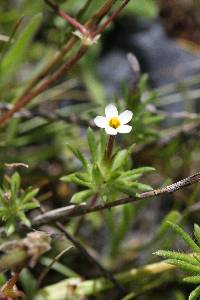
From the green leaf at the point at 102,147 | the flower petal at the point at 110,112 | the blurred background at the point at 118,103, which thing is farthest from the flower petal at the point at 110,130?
the blurred background at the point at 118,103

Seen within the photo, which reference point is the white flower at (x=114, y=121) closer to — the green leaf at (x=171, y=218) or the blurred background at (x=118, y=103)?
the blurred background at (x=118, y=103)

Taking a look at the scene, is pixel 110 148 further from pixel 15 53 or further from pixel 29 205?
pixel 15 53

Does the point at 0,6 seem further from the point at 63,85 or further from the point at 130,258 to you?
the point at 130,258

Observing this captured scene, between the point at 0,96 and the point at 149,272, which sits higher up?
the point at 0,96

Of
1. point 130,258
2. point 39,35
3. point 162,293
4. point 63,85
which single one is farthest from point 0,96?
point 162,293

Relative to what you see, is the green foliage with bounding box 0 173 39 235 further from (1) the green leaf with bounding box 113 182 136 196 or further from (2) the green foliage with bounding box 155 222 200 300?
(2) the green foliage with bounding box 155 222 200 300

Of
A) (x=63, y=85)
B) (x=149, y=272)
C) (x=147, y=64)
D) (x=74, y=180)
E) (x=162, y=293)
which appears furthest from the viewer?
(x=147, y=64)
